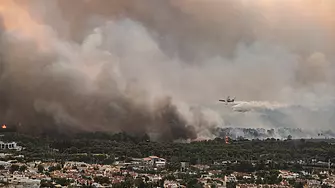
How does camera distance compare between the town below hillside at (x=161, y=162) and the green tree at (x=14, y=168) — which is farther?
the green tree at (x=14, y=168)

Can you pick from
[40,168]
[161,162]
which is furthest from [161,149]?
[40,168]

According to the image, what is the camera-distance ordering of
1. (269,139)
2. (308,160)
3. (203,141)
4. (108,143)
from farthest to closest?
(269,139) → (203,141) → (108,143) → (308,160)

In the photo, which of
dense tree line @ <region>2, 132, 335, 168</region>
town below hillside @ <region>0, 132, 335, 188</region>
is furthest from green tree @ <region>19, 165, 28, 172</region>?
dense tree line @ <region>2, 132, 335, 168</region>

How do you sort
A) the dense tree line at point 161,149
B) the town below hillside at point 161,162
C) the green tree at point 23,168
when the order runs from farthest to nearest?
the dense tree line at point 161,149
the green tree at point 23,168
the town below hillside at point 161,162

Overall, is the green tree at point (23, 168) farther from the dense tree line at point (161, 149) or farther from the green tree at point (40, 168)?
the dense tree line at point (161, 149)

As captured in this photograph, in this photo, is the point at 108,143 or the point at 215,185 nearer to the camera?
the point at 215,185

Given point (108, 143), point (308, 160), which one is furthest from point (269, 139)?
point (108, 143)

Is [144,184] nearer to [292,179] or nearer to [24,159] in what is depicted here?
[292,179]

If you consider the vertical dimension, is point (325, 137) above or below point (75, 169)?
above

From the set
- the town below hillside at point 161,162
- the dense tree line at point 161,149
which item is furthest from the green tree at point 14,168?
the dense tree line at point 161,149
